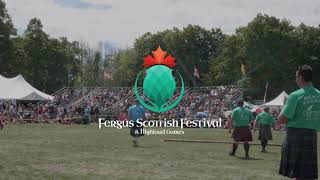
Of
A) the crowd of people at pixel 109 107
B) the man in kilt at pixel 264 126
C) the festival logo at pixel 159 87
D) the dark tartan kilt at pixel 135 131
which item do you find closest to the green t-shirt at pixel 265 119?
the man in kilt at pixel 264 126

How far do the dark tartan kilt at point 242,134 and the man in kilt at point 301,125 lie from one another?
739 cm

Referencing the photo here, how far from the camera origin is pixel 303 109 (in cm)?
628

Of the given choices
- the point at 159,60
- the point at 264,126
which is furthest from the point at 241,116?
the point at 159,60

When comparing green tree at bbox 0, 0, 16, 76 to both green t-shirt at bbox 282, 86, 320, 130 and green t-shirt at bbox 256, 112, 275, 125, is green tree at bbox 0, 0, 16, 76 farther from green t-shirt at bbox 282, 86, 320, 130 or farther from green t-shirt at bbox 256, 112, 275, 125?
green t-shirt at bbox 282, 86, 320, 130

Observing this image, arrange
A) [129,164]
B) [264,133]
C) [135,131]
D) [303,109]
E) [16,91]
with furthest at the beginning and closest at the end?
[16,91] < [135,131] < [264,133] < [129,164] < [303,109]

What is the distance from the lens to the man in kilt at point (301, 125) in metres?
6.26

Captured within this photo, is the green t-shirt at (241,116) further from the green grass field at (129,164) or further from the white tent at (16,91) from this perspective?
the white tent at (16,91)

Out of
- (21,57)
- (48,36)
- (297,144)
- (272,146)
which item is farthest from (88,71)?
→ (297,144)

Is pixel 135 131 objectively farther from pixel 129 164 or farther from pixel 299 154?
pixel 299 154

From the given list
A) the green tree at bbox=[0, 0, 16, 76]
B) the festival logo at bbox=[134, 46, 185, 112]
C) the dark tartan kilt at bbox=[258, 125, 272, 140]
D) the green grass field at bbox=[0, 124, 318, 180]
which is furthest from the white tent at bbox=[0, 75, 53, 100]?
the dark tartan kilt at bbox=[258, 125, 272, 140]

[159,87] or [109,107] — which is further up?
[159,87]

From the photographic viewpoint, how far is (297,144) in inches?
248

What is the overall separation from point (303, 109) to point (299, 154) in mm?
478

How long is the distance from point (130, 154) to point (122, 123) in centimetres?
1942
